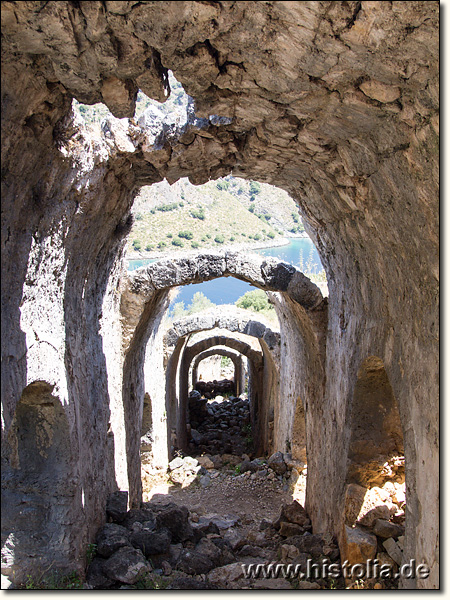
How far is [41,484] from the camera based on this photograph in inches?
204

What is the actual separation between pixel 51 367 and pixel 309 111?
3.18m

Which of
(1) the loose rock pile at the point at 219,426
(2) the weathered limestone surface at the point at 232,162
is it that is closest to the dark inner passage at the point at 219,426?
(1) the loose rock pile at the point at 219,426

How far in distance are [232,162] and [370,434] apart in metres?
3.58

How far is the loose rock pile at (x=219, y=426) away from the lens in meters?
17.1

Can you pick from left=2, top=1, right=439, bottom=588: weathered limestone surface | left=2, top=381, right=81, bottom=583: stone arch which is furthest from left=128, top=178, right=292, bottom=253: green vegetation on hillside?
left=2, top=381, right=81, bottom=583: stone arch

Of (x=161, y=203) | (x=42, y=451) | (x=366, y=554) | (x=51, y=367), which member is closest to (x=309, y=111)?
(x=51, y=367)

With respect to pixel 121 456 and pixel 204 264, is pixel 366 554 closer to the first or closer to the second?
pixel 121 456

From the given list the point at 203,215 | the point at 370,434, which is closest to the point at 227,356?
the point at 370,434

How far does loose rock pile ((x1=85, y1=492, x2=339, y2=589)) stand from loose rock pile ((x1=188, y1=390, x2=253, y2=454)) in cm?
877

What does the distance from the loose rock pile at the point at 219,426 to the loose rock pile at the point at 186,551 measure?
877cm

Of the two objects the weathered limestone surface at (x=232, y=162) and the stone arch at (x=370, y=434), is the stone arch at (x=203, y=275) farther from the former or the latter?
the stone arch at (x=370, y=434)

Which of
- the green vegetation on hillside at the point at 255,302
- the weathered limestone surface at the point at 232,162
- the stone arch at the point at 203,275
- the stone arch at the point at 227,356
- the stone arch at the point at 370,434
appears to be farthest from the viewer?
the green vegetation on hillside at the point at 255,302

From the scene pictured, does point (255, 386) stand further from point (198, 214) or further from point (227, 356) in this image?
point (198, 214)
